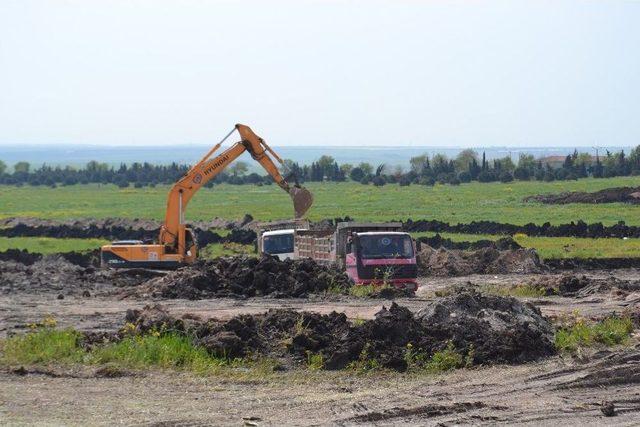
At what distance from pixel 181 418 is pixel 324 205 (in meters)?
60.9

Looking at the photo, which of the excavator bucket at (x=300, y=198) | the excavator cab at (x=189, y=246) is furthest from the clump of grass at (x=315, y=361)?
the excavator bucket at (x=300, y=198)

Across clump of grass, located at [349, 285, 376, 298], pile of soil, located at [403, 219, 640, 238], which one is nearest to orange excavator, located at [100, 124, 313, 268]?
clump of grass, located at [349, 285, 376, 298]

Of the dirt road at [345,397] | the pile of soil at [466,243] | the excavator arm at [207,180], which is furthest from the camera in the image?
the pile of soil at [466,243]

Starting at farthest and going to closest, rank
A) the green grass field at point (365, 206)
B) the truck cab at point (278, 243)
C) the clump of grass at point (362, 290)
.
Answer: the green grass field at point (365, 206), the truck cab at point (278, 243), the clump of grass at point (362, 290)

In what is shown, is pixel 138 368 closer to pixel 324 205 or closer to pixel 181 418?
pixel 181 418

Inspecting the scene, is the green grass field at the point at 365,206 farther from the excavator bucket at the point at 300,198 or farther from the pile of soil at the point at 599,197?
the excavator bucket at the point at 300,198

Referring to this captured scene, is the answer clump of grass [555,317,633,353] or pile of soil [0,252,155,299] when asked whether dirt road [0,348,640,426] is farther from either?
pile of soil [0,252,155,299]

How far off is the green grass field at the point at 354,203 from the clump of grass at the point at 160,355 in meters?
39.8

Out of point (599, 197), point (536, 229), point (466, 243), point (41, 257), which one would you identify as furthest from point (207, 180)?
point (599, 197)

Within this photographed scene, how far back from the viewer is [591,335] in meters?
19.6

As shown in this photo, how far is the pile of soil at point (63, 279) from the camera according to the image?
32438mm

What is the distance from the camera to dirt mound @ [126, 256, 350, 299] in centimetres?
3055

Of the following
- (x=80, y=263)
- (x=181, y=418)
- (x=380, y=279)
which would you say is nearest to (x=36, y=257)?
(x=80, y=263)

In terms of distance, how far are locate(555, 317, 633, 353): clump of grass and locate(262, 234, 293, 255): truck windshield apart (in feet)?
Answer: 55.7
